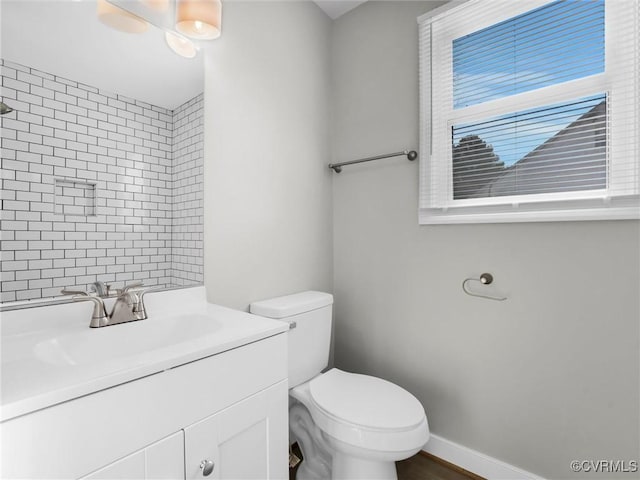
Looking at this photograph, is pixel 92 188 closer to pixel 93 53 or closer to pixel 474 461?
pixel 93 53

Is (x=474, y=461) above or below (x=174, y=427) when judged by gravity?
below

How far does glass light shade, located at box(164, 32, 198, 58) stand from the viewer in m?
1.26

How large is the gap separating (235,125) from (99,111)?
0.53 m

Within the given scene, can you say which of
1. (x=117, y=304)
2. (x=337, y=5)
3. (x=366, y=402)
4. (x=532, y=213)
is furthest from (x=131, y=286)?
(x=337, y=5)

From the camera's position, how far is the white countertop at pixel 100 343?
0.62 m

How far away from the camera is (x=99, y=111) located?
107 cm

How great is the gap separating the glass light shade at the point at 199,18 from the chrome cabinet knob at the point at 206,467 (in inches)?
57.6

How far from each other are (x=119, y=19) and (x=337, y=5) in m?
1.27

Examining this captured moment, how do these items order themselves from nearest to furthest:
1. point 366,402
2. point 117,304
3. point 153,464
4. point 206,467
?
1. point 153,464
2. point 206,467
3. point 117,304
4. point 366,402

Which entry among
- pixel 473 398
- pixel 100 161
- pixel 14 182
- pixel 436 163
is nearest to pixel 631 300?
pixel 473 398

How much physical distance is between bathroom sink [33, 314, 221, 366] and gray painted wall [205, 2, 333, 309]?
0.28 m

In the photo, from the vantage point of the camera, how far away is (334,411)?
1.26 meters

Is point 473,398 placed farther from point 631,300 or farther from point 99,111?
point 99,111

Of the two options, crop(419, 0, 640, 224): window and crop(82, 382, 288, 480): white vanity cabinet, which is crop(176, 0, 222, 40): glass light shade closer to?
crop(419, 0, 640, 224): window
